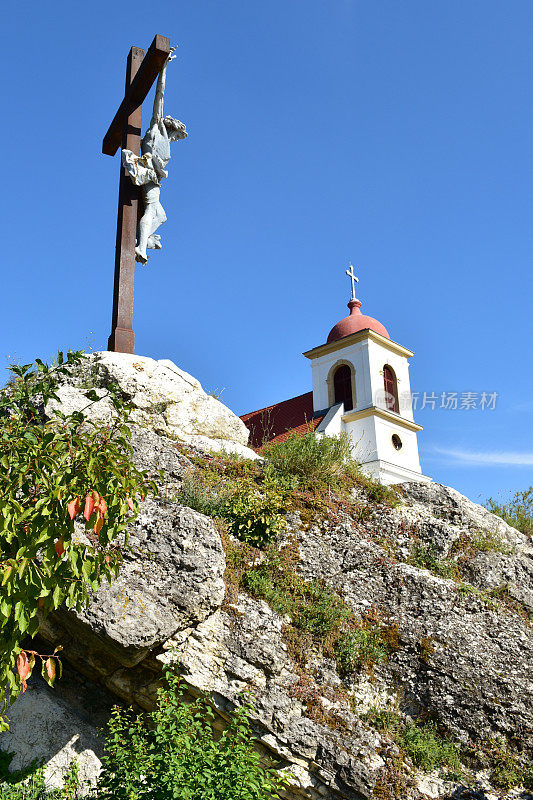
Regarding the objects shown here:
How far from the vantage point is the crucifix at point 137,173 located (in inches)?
376

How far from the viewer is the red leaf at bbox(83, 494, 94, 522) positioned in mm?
3664

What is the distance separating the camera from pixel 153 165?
10.1m

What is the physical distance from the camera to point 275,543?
742 centimetres

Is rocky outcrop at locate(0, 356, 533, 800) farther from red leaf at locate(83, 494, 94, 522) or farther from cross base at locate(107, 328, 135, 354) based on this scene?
cross base at locate(107, 328, 135, 354)

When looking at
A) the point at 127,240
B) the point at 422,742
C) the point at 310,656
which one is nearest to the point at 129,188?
the point at 127,240

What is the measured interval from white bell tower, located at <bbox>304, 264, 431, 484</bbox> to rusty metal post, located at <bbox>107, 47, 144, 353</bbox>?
1658 cm

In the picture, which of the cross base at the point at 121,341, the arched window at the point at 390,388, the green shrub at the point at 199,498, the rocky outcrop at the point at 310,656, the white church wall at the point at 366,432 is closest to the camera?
the rocky outcrop at the point at 310,656

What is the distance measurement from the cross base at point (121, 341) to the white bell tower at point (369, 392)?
1660cm

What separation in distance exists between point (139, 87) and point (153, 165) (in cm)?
122

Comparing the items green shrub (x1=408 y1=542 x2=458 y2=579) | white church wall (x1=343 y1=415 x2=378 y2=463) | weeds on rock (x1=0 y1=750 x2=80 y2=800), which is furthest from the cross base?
white church wall (x1=343 y1=415 x2=378 y2=463)

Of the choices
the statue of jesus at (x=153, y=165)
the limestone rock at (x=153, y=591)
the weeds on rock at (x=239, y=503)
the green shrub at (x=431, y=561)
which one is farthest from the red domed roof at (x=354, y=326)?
the limestone rock at (x=153, y=591)

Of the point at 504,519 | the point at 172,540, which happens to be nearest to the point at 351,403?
the point at 504,519

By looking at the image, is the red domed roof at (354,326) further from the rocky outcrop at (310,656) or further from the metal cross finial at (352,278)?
the rocky outcrop at (310,656)

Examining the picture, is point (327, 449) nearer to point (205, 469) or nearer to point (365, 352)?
point (205, 469)
